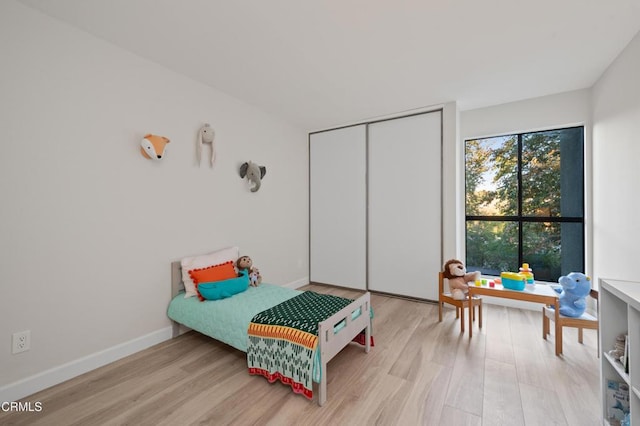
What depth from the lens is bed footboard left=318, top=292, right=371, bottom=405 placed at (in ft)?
5.54

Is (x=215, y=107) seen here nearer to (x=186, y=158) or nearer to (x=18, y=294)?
(x=186, y=158)

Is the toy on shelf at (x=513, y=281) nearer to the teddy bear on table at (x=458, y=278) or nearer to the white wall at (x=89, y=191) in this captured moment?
the teddy bear on table at (x=458, y=278)

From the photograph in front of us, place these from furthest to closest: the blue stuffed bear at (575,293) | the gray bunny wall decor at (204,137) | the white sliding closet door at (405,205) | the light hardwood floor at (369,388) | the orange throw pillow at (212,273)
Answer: the white sliding closet door at (405,205)
the gray bunny wall decor at (204,137)
the orange throw pillow at (212,273)
the blue stuffed bear at (575,293)
the light hardwood floor at (369,388)

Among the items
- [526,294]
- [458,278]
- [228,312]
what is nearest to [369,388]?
[228,312]

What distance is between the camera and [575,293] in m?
2.24

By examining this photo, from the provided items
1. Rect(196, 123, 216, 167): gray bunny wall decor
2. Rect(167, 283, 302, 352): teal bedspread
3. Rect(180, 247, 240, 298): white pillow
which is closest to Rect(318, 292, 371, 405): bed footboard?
Rect(167, 283, 302, 352): teal bedspread

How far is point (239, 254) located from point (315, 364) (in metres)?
1.78

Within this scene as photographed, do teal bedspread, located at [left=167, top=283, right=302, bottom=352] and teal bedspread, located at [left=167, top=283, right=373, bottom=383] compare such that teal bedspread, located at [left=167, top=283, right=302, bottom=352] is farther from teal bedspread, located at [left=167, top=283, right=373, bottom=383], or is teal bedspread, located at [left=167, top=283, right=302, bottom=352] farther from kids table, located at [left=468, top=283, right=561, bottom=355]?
kids table, located at [left=468, top=283, right=561, bottom=355]

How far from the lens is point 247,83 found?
2.75m

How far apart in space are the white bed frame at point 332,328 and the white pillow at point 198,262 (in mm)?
93

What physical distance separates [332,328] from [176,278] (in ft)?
5.24

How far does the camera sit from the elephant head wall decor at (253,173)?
3177mm

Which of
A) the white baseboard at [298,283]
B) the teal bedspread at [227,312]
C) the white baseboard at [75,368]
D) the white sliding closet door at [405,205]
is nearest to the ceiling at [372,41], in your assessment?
the white sliding closet door at [405,205]

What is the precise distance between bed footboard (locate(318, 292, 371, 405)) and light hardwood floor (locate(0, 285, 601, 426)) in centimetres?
15
